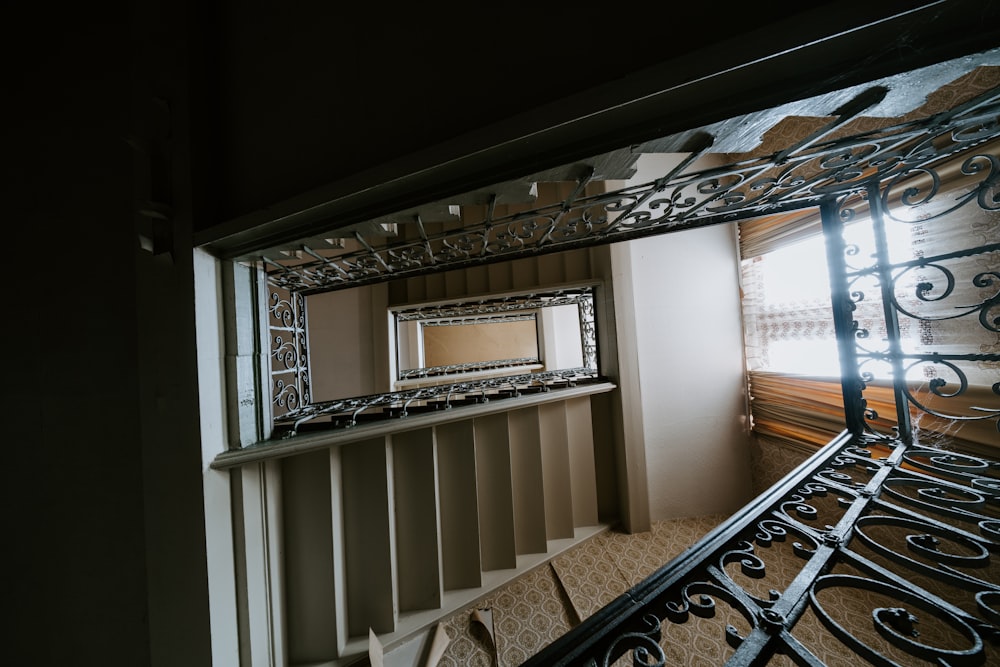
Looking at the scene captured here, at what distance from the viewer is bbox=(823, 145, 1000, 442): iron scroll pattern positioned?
0.66 meters

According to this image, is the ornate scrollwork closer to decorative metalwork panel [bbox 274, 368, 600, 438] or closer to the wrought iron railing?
the wrought iron railing

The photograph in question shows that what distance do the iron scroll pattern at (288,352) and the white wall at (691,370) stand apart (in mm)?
1696

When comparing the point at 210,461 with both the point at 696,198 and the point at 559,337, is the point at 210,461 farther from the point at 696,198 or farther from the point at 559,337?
the point at 559,337

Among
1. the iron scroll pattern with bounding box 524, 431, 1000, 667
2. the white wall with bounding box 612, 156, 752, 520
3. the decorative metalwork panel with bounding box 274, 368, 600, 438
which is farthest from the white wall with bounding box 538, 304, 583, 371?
the iron scroll pattern with bounding box 524, 431, 1000, 667

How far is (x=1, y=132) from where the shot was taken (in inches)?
34.8

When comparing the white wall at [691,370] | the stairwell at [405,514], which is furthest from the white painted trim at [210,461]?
the white wall at [691,370]

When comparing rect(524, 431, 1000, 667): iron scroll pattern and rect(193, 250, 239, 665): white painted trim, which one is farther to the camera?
rect(193, 250, 239, 665): white painted trim

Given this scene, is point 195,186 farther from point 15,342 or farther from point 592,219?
point 592,219

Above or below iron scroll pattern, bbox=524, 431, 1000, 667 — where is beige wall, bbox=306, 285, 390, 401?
above

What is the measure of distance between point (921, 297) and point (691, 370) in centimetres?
123

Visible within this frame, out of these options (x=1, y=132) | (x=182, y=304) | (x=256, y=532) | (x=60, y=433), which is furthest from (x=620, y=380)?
(x=1, y=132)

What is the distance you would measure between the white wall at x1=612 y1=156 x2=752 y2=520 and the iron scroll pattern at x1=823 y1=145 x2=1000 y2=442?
0.60m

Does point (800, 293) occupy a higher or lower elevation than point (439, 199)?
lower

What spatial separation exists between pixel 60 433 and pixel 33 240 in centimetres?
56
